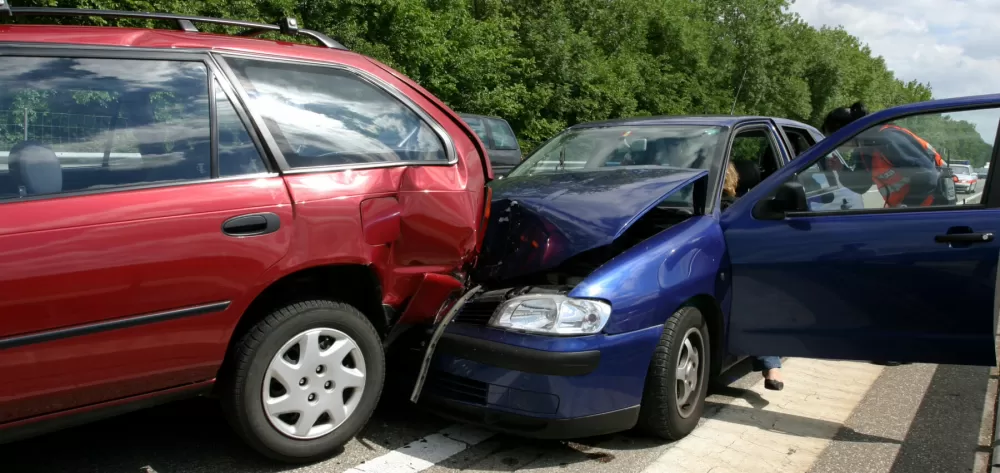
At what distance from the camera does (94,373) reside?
2.84 metres

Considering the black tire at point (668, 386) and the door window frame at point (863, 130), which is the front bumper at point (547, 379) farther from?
the door window frame at point (863, 130)

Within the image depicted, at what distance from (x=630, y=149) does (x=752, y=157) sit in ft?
3.33

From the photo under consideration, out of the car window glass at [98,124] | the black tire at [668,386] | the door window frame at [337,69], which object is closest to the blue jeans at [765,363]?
the black tire at [668,386]

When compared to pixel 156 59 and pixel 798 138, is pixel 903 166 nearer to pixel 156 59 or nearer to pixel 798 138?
pixel 798 138

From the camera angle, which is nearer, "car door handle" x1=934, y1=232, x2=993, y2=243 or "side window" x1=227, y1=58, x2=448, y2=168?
"side window" x1=227, y1=58, x2=448, y2=168

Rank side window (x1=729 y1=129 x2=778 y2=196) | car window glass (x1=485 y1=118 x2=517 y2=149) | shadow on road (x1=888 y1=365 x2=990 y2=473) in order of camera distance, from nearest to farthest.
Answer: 1. shadow on road (x1=888 y1=365 x2=990 y2=473)
2. side window (x1=729 y1=129 x2=778 y2=196)
3. car window glass (x1=485 y1=118 x2=517 y2=149)

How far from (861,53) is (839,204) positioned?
93.4 m

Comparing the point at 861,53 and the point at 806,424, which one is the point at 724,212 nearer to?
the point at 806,424

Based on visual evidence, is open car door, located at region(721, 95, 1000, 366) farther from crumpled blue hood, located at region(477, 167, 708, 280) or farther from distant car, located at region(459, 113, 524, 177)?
distant car, located at region(459, 113, 524, 177)

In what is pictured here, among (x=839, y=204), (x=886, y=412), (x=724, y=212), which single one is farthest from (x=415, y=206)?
(x=886, y=412)

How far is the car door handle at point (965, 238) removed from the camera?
368 centimetres

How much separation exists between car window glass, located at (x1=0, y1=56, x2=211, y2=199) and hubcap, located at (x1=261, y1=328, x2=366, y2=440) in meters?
0.81

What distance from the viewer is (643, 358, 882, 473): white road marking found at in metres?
3.74

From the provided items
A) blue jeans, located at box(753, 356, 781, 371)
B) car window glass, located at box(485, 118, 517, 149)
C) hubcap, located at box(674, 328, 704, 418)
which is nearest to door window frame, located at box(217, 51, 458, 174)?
hubcap, located at box(674, 328, 704, 418)
